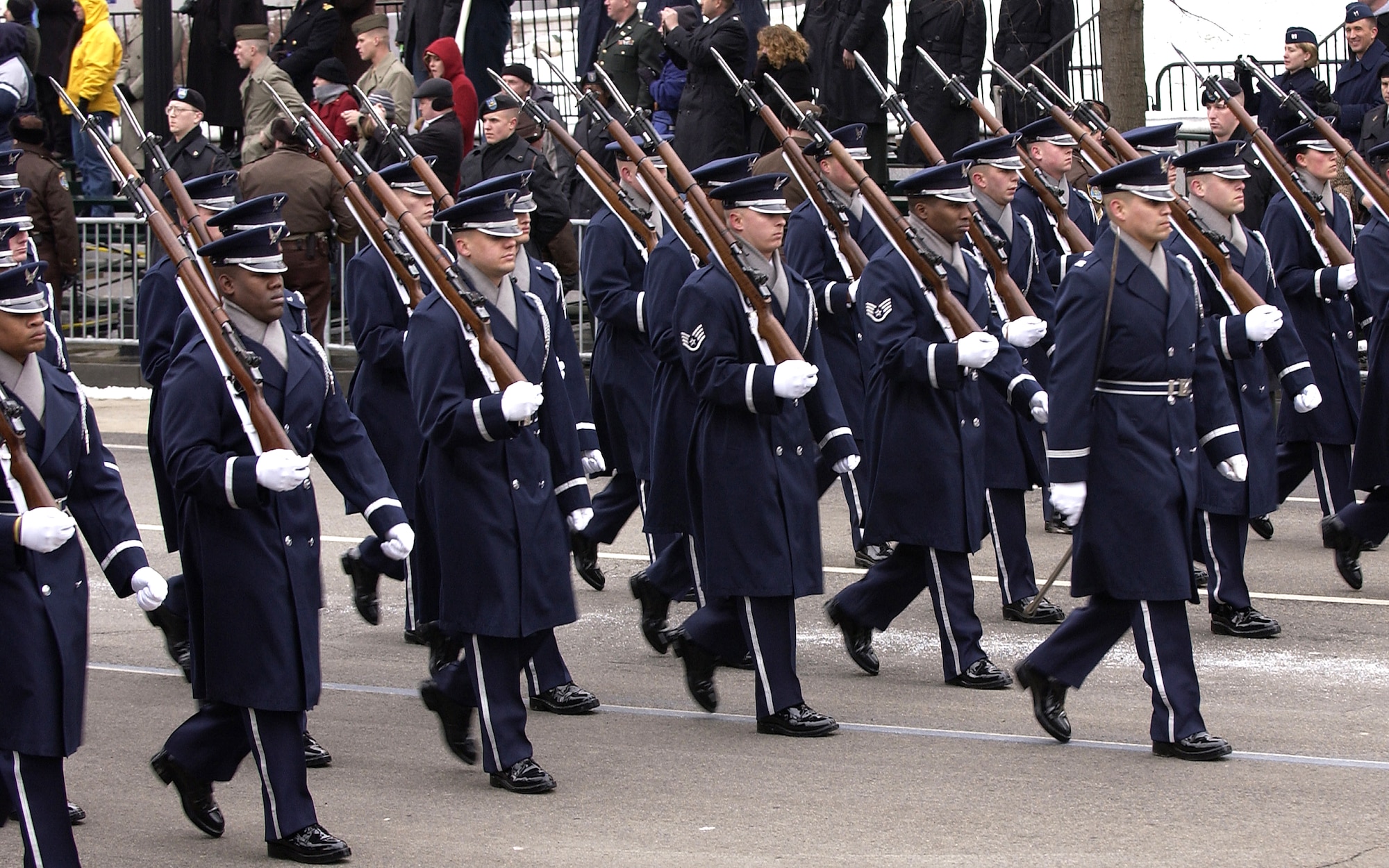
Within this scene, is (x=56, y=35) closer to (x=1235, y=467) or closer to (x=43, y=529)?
(x=1235, y=467)

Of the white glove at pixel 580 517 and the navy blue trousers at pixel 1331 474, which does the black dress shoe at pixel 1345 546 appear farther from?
the white glove at pixel 580 517

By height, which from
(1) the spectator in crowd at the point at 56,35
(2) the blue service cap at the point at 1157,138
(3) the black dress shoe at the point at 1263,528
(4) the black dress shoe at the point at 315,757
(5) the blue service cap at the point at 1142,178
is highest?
(1) the spectator in crowd at the point at 56,35

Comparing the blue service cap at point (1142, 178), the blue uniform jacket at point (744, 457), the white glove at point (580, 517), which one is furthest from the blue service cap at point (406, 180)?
the blue service cap at point (1142, 178)

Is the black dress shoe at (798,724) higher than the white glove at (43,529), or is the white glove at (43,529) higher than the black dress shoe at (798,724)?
the white glove at (43,529)

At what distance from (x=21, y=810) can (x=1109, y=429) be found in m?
3.65

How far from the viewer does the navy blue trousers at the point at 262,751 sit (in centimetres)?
602

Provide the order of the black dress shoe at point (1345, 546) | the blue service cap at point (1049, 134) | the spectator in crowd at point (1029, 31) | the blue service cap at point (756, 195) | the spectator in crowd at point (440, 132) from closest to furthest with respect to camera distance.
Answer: the blue service cap at point (756, 195) < the black dress shoe at point (1345, 546) < the blue service cap at point (1049, 134) < the spectator in crowd at point (440, 132) < the spectator in crowd at point (1029, 31)

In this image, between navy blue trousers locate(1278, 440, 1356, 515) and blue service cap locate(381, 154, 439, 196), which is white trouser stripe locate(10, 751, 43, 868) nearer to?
blue service cap locate(381, 154, 439, 196)

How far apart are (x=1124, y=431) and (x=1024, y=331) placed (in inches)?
74.9

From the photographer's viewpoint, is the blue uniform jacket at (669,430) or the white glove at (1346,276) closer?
the blue uniform jacket at (669,430)

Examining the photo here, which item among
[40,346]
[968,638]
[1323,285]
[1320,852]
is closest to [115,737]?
[40,346]

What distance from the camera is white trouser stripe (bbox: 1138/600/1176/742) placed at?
273 inches

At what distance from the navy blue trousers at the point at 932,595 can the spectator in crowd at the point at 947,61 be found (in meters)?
8.02

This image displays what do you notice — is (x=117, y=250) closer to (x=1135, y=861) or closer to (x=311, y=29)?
(x=311, y=29)
